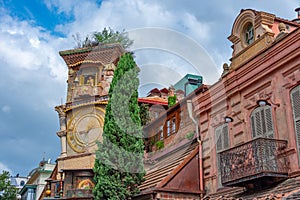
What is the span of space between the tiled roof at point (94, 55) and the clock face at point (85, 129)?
11.4ft

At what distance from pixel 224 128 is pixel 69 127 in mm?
15118

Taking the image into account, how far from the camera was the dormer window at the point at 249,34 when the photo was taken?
16112 millimetres

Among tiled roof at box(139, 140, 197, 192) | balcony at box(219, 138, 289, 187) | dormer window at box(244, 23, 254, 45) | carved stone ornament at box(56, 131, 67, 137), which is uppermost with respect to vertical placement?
dormer window at box(244, 23, 254, 45)

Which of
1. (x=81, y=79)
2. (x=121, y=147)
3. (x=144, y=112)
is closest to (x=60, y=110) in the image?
(x=81, y=79)

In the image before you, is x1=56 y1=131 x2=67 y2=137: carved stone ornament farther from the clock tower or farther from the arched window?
the arched window

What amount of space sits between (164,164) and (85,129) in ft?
33.8

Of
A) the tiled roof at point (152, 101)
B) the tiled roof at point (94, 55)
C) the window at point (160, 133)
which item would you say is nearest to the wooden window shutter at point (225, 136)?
the window at point (160, 133)

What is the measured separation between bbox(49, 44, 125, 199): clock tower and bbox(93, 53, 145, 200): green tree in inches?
359

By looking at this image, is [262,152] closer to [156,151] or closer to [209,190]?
[209,190]

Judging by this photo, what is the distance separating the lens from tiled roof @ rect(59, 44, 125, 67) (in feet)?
94.5

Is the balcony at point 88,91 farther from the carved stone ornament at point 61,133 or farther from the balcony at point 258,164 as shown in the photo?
the balcony at point 258,164

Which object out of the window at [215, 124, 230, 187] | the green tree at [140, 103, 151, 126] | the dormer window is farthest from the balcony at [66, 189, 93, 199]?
the dormer window

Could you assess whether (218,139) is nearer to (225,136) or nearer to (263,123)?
(225,136)

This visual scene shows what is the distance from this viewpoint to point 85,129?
1093 inches
